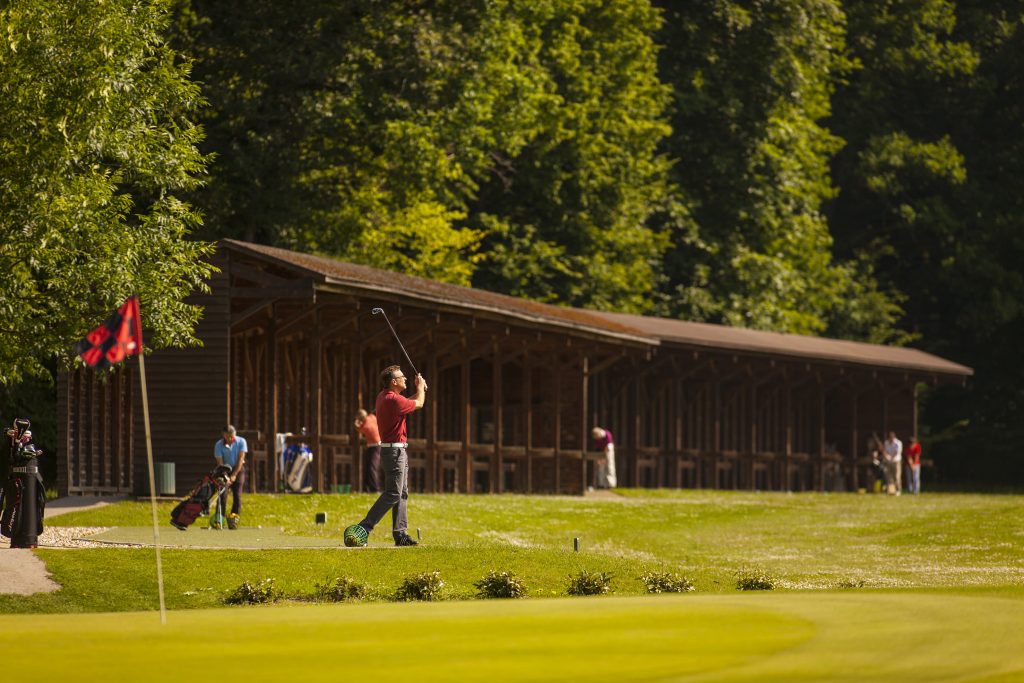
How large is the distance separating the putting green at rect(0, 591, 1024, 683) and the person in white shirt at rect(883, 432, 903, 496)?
3830cm

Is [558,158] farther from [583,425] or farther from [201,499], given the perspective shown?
[201,499]

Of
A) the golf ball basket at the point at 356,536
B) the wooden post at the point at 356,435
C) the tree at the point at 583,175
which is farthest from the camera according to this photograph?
the tree at the point at 583,175

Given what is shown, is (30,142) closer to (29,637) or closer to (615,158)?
(29,637)

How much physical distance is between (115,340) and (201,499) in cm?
952

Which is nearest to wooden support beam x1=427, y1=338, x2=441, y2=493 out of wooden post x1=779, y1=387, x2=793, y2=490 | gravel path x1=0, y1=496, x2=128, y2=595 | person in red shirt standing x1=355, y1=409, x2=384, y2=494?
person in red shirt standing x1=355, y1=409, x2=384, y2=494

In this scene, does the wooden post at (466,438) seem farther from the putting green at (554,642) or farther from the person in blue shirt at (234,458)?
the putting green at (554,642)

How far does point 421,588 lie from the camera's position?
20484 millimetres

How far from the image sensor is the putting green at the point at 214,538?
25.2m

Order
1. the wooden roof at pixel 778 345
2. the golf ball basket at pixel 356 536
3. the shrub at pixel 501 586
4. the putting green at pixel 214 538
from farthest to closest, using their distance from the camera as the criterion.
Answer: the wooden roof at pixel 778 345
the putting green at pixel 214 538
the golf ball basket at pixel 356 536
the shrub at pixel 501 586

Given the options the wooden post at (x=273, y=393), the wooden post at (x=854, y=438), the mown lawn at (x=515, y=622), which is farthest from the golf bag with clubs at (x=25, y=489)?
the wooden post at (x=854, y=438)

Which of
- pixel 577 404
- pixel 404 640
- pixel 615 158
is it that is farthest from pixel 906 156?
pixel 404 640

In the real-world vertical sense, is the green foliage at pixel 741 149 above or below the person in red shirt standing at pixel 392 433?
above

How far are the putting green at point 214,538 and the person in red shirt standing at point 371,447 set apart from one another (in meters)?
4.30

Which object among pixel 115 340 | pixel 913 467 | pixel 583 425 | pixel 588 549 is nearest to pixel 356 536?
pixel 588 549
